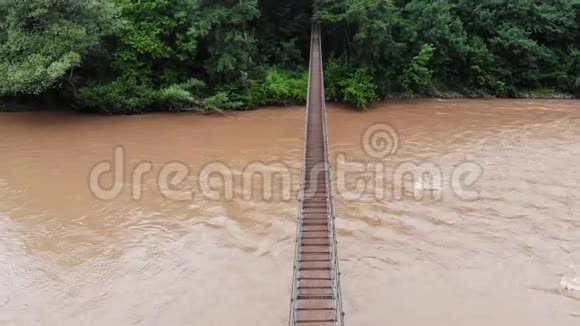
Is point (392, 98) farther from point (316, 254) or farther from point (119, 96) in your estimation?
point (316, 254)

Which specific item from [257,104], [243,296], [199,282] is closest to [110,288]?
[199,282]

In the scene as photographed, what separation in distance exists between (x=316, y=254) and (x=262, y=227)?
9.01ft

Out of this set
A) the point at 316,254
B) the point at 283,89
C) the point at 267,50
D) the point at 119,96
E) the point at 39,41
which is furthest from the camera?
the point at 267,50

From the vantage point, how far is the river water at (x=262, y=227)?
7.78 meters

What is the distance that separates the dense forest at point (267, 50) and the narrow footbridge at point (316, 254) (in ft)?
26.1

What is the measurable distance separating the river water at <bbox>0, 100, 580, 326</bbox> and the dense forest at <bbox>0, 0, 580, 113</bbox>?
Answer: 1927 millimetres

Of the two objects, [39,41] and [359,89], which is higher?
[39,41]

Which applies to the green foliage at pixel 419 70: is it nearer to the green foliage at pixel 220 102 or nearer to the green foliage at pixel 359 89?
the green foliage at pixel 359 89

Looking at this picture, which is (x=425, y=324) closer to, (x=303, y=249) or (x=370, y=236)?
(x=303, y=249)

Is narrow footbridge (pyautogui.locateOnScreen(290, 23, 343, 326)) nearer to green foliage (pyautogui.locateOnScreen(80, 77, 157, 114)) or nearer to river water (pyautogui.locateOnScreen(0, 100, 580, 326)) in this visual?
river water (pyautogui.locateOnScreen(0, 100, 580, 326))

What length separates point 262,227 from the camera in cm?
1016

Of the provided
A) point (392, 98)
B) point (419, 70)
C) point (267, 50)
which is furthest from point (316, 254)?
point (267, 50)

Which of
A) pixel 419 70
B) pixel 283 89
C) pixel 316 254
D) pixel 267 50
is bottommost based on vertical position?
pixel 316 254

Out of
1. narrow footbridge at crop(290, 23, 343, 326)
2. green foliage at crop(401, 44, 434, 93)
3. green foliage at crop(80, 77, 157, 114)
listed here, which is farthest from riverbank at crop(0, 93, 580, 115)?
narrow footbridge at crop(290, 23, 343, 326)
